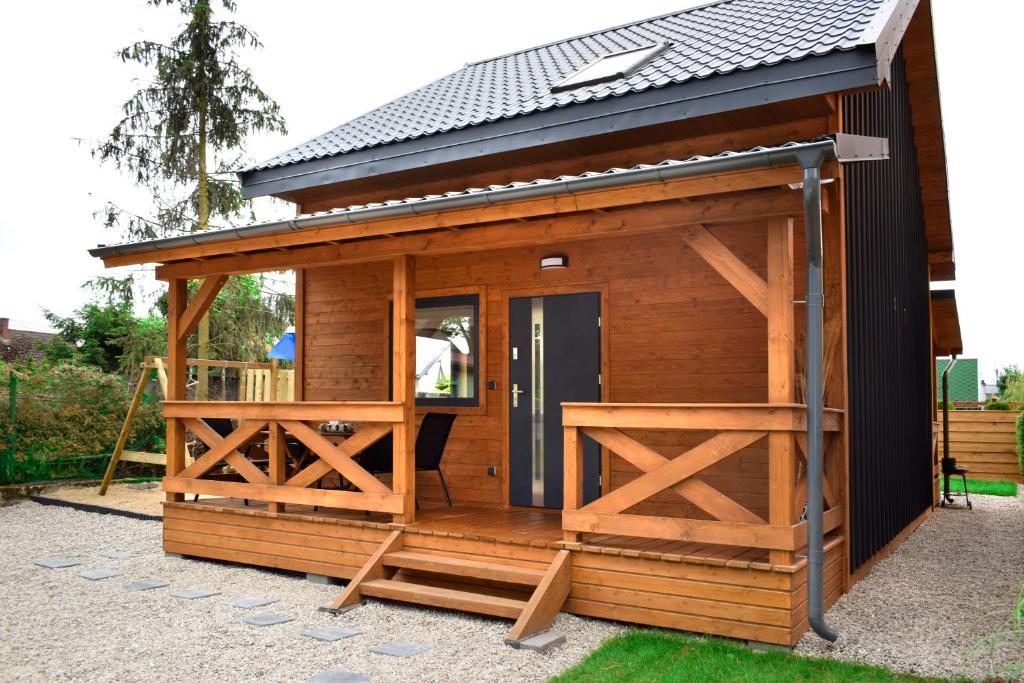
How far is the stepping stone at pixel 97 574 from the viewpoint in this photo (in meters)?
6.32

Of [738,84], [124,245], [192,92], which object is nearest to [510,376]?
[738,84]

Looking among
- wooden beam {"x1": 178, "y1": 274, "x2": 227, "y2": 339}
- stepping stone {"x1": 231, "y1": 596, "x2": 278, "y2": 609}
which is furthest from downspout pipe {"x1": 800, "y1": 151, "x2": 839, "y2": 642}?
wooden beam {"x1": 178, "y1": 274, "x2": 227, "y2": 339}

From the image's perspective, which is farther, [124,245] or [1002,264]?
[1002,264]

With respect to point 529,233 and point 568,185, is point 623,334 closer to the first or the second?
point 529,233

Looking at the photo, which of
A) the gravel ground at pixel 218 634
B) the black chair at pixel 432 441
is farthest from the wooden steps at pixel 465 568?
the black chair at pixel 432 441

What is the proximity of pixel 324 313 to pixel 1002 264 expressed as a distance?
47.9 m

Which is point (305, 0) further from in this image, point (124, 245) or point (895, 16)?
point (895, 16)

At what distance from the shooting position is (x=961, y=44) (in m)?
33.5

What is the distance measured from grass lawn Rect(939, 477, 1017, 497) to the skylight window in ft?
28.5

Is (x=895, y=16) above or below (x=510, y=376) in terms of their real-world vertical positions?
above

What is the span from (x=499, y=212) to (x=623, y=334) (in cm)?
176

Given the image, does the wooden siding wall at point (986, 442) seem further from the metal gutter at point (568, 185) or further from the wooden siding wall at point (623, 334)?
the metal gutter at point (568, 185)

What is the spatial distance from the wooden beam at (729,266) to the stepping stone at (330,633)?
2.92m

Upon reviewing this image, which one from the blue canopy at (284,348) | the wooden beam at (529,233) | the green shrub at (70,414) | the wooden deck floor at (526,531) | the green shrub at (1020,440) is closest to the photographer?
the wooden beam at (529,233)
